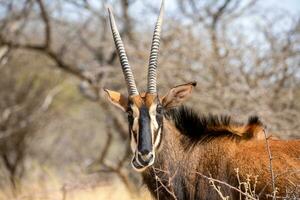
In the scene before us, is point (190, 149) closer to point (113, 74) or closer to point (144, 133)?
point (144, 133)

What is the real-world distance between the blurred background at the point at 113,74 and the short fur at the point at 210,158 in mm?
1387

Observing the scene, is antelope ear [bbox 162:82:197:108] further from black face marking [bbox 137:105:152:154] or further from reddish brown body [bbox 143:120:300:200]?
black face marking [bbox 137:105:152:154]

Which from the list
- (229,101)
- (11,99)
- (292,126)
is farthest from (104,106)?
(11,99)

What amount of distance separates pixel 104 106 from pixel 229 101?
365 centimetres

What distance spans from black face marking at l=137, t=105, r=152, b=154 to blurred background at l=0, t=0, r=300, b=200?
192 cm

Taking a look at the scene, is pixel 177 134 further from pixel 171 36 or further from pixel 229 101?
pixel 171 36

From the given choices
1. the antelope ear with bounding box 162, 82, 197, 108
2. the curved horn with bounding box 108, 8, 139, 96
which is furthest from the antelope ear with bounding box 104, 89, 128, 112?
the antelope ear with bounding box 162, 82, 197, 108

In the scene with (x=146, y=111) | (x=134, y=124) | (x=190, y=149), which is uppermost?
(x=146, y=111)

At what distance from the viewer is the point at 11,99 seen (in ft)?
71.7

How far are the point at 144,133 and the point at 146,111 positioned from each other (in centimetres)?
31

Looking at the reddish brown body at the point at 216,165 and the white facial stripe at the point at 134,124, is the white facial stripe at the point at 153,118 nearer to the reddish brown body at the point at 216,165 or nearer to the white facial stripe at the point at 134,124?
the white facial stripe at the point at 134,124

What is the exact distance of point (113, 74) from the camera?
15.7 m

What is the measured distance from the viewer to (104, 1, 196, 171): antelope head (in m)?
6.79

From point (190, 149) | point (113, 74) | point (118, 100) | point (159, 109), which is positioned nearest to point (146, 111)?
point (159, 109)
